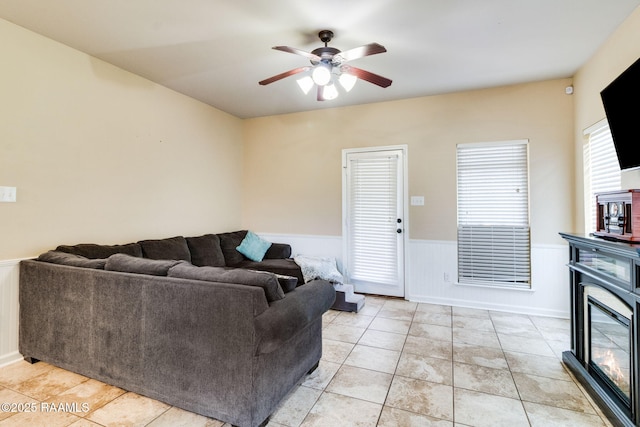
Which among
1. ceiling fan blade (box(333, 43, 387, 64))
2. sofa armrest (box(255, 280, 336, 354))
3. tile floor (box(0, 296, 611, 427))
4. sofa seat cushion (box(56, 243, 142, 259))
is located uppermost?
ceiling fan blade (box(333, 43, 387, 64))

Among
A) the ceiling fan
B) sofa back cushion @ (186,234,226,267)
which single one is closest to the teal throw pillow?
sofa back cushion @ (186,234,226,267)

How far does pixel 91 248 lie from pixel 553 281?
4.82m

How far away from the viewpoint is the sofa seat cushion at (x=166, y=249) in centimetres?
328

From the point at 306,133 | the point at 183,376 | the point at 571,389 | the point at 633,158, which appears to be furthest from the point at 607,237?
A: the point at 306,133

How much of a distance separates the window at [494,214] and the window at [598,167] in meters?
0.57

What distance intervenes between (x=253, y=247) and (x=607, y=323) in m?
3.76

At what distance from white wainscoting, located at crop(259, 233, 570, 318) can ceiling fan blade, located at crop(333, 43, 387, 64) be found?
2.56 m

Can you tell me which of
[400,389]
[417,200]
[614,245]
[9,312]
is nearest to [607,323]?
[614,245]

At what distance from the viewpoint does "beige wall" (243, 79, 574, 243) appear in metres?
3.58

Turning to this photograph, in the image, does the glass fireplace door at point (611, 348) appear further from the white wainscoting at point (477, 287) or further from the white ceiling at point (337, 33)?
the white ceiling at point (337, 33)

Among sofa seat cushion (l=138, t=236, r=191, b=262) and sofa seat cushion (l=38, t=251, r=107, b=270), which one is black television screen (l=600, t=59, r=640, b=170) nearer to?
sofa seat cushion (l=38, t=251, r=107, b=270)

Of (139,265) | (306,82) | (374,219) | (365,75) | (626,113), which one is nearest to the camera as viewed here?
(139,265)

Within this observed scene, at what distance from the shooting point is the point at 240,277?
1767mm

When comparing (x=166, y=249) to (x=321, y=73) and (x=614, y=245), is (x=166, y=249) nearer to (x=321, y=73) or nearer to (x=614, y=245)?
(x=321, y=73)
